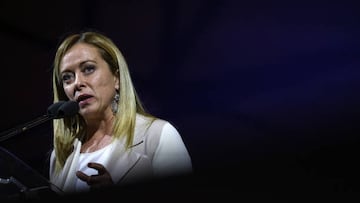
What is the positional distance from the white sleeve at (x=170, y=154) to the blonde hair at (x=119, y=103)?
98 millimetres

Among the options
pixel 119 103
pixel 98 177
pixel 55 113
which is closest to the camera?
pixel 55 113

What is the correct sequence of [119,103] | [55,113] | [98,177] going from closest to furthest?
[55,113], [98,177], [119,103]

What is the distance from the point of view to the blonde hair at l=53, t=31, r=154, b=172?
1.83 meters

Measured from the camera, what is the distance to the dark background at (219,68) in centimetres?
180

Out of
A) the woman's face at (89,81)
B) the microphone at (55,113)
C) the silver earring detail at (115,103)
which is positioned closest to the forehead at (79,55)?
the woman's face at (89,81)

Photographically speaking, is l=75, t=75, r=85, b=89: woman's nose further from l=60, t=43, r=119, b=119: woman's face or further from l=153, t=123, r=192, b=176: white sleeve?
l=153, t=123, r=192, b=176: white sleeve

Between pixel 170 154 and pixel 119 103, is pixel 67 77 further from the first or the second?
pixel 170 154

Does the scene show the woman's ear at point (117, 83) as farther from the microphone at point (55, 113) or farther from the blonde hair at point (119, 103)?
the microphone at point (55, 113)

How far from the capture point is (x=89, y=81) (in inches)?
73.8

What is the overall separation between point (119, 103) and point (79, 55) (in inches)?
8.6

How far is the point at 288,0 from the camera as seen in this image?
1.93 metres

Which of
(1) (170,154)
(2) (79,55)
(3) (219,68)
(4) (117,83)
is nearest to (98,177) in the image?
(1) (170,154)

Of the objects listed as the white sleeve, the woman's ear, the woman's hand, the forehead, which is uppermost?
the forehead

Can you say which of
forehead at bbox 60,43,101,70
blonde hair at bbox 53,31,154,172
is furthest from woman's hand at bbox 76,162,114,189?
forehead at bbox 60,43,101,70
